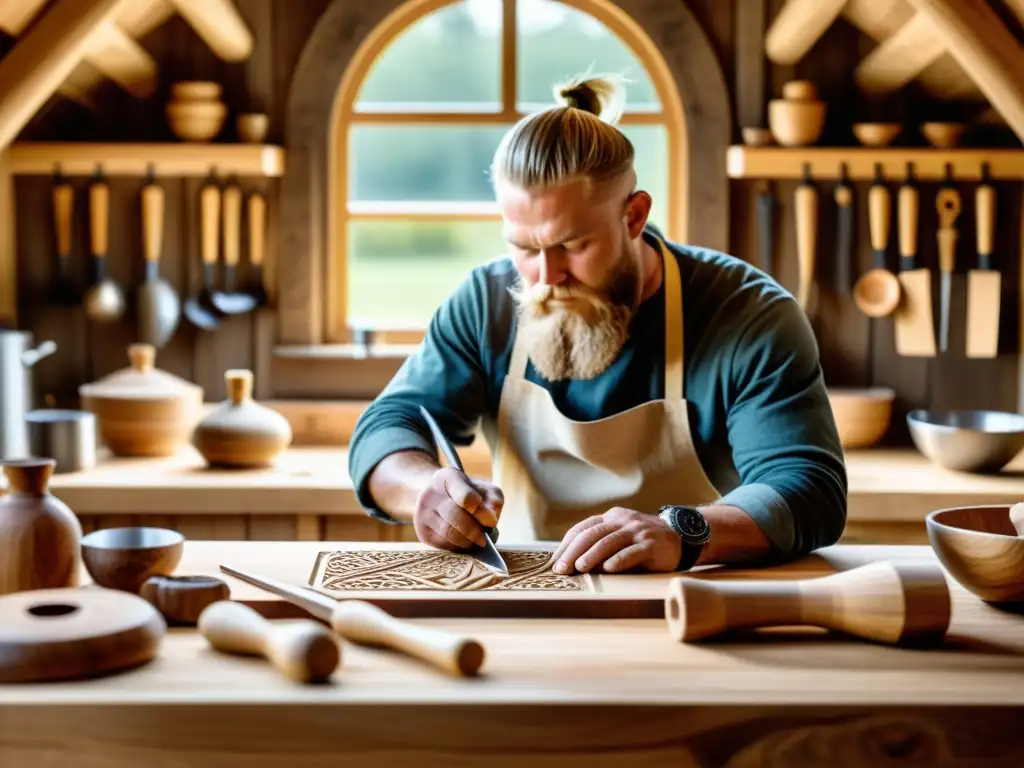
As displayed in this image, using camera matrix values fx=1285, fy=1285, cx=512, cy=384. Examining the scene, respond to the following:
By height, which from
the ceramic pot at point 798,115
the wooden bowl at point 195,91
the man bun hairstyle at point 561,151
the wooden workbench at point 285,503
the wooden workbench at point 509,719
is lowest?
the wooden workbench at point 285,503

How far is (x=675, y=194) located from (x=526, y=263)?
73.7 inches

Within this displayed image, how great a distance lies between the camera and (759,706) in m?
1.25

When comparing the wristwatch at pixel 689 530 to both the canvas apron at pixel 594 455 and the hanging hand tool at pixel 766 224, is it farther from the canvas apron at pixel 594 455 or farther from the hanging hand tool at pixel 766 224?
the hanging hand tool at pixel 766 224

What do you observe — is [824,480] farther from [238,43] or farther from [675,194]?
[238,43]

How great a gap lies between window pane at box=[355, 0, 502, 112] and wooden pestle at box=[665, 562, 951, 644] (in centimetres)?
273

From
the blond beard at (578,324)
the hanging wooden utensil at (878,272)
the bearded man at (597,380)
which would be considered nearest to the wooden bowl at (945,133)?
the hanging wooden utensil at (878,272)

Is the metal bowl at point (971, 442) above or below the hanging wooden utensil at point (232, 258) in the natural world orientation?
below

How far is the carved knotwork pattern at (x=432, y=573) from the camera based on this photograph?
167 centimetres

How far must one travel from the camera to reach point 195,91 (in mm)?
3729

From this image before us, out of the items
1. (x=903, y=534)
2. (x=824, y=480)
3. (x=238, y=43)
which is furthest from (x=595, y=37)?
(x=824, y=480)

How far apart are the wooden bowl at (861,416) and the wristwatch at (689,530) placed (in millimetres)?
1952

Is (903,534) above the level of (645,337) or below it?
below

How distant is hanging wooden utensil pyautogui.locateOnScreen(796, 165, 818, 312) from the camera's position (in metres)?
3.79

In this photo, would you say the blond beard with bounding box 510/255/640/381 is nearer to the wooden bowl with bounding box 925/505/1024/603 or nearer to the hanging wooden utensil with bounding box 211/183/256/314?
the wooden bowl with bounding box 925/505/1024/603
